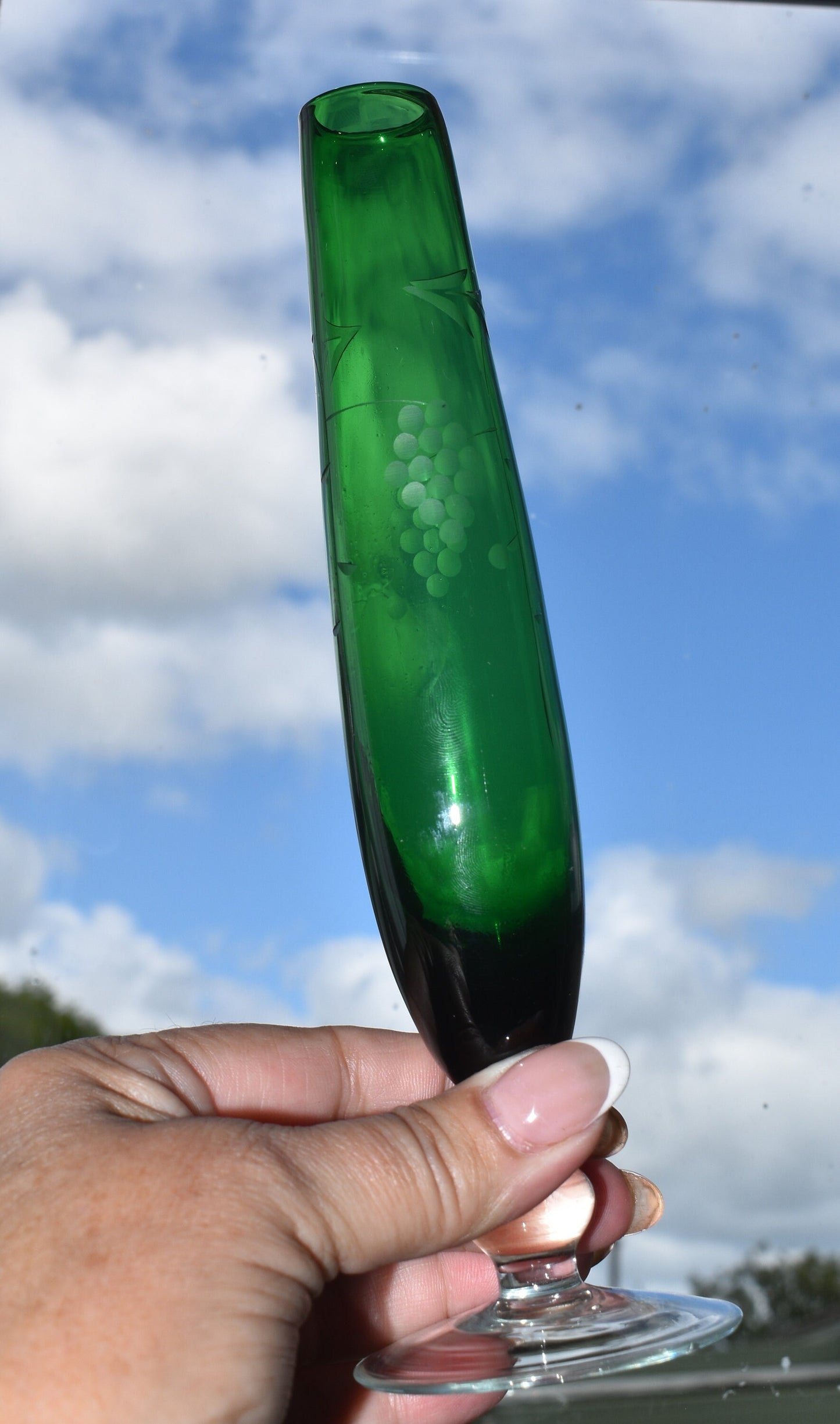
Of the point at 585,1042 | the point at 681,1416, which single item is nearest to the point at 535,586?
the point at 585,1042

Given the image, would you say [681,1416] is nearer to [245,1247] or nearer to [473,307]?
[245,1247]

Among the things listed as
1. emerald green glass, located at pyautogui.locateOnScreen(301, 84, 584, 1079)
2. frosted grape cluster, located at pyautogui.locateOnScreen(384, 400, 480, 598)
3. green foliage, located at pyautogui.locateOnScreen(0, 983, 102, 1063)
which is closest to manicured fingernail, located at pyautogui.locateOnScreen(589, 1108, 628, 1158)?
emerald green glass, located at pyautogui.locateOnScreen(301, 84, 584, 1079)

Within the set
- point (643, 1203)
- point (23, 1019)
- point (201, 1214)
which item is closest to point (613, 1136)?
A: point (643, 1203)

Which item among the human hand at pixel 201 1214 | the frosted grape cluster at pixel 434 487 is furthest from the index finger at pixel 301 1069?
the frosted grape cluster at pixel 434 487

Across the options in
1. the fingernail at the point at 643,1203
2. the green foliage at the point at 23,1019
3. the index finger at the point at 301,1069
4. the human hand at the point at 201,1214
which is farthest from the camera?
the green foliage at the point at 23,1019

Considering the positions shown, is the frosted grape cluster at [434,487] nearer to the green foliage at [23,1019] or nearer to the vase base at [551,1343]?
the vase base at [551,1343]

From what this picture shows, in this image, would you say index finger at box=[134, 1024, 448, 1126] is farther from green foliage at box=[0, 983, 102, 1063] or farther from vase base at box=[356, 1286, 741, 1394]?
green foliage at box=[0, 983, 102, 1063]
